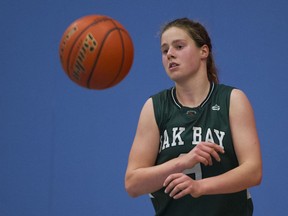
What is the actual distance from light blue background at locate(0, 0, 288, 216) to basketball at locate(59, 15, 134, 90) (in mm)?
1171

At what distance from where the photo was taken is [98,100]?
2.61 metres

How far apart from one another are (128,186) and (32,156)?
1.38 m

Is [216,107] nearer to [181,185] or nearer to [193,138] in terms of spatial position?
[193,138]

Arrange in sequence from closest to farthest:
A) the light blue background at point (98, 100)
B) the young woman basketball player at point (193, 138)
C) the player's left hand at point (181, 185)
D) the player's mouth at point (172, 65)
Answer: the player's left hand at point (181, 185) → the young woman basketball player at point (193, 138) → the player's mouth at point (172, 65) → the light blue background at point (98, 100)

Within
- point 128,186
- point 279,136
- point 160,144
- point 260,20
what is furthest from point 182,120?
point 260,20

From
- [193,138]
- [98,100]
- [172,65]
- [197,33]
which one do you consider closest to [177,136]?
[193,138]

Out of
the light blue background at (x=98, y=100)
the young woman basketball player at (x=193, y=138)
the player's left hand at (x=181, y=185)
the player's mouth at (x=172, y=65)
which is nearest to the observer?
the player's left hand at (x=181, y=185)

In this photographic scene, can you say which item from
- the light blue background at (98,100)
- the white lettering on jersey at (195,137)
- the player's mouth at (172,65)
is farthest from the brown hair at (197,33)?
the light blue background at (98,100)

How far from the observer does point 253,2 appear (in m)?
2.56

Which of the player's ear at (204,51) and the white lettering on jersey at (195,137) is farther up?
the player's ear at (204,51)

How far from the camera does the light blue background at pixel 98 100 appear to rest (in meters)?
2.50

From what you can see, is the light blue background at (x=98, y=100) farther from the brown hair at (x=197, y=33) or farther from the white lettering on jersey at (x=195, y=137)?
the white lettering on jersey at (x=195, y=137)

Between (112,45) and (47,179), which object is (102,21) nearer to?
(112,45)

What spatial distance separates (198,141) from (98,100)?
4.49ft
